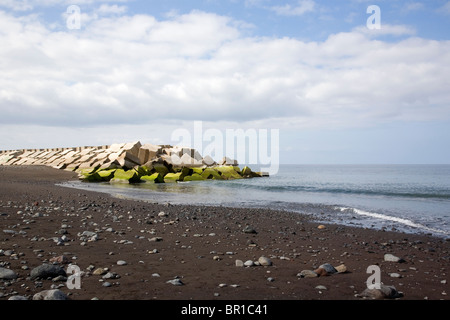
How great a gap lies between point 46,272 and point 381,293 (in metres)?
4.28

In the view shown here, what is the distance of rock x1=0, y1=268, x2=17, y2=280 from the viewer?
14.9 ft

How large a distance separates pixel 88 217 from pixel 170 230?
283 centimetres

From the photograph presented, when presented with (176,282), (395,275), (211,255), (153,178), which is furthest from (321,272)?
(153,178)

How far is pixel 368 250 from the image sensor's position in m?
7.24

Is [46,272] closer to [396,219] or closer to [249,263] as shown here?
[249,263]

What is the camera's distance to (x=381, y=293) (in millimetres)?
4258

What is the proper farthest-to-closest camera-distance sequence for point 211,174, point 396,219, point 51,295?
point 211,174 → point 396,219 → point 51,295

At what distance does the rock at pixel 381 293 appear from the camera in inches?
167

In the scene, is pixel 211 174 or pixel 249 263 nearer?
pixel 249 263

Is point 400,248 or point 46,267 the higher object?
point 46,267

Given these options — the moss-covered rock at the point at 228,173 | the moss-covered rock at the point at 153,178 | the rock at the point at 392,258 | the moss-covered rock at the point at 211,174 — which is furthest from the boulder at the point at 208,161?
the rock at the point at 392,258
